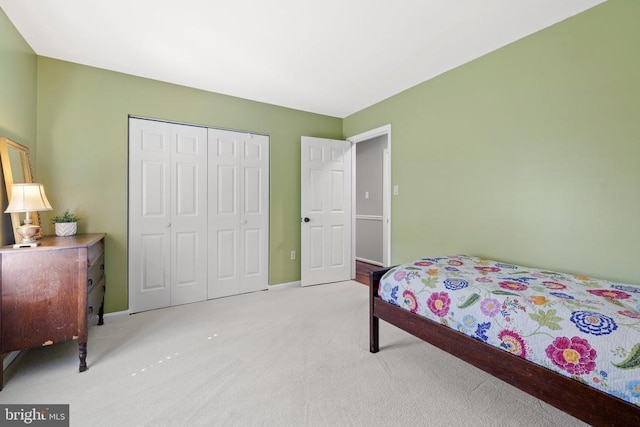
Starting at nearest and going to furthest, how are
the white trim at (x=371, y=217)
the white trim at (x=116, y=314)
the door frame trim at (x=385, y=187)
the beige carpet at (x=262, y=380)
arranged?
→ the beige carpet at (x=262, y=380) → the white trim at (x=116, y=314) → the door frame trim at (x=385, y=187) → the white trim at (x=371, y=217)

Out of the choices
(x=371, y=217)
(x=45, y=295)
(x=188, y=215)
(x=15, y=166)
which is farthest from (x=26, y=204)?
(x=371, y=217)

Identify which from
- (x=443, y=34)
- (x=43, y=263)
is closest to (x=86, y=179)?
(x=43, y=263)

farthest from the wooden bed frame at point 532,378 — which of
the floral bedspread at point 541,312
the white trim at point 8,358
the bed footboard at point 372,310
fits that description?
the white trim at point 8,358

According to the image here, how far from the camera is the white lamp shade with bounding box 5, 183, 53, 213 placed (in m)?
1.79

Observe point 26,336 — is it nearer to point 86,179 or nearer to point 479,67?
point 86,179

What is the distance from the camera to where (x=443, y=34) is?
2.16m

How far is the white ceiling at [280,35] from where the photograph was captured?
6.15ft

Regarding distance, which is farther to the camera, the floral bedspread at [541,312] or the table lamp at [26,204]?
the table lamp at [26,204]

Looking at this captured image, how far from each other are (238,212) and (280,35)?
2.00m

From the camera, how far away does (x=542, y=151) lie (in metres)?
2.11

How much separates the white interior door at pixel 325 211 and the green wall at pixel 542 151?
3.91 feet

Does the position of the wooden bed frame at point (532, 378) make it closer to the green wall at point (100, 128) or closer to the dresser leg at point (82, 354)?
the dresser leg at point (82, 354)

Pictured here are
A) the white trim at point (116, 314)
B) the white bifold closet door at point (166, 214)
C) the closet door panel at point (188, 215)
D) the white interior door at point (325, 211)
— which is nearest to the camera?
the white trim at point (116, 314)

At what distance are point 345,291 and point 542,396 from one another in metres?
2.48
